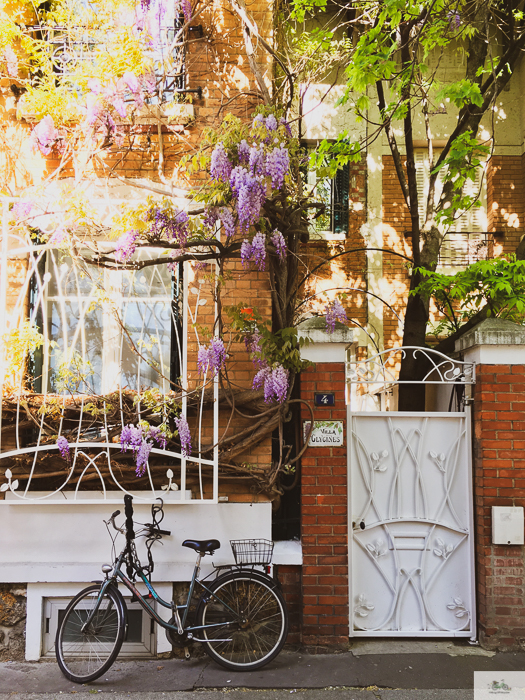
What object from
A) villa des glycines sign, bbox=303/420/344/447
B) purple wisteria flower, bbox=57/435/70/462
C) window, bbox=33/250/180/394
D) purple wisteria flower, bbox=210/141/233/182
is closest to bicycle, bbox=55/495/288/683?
purple wisteria flower, bbox=57/435/70/462

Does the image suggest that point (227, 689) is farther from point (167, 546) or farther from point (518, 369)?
point (518, 369)

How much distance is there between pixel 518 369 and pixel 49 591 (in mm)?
4610

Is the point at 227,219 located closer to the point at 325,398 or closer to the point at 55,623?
the point at 325,398

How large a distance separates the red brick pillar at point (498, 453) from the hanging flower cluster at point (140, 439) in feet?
9.41

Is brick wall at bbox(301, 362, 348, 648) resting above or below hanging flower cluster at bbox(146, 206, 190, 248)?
below

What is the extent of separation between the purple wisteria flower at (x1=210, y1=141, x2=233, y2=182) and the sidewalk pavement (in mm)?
3976

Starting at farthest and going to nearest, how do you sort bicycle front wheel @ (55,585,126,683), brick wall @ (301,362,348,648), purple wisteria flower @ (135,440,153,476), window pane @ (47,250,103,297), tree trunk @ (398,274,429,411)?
1. tree trunk @ (398,274,429,411)
2. window pane @ (47,250,103,297)
3. brick wall @ (301,362,348,648)
4. purple wisteria flower @ (135,440,153,476)
5. bicycle front wheel @ (55,585,126,683)

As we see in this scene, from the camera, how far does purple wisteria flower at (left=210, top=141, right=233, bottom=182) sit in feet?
15.6

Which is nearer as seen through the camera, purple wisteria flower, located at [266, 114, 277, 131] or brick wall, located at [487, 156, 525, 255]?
purple wisteria flower, located at [266, 114, 277, 131]

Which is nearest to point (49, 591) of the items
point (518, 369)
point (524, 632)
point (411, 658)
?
point (411, 658)

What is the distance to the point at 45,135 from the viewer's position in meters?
5.52

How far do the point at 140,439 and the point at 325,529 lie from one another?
181 cm

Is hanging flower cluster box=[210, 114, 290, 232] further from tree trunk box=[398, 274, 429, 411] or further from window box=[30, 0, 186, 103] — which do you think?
tree trunk box=[398, 274, 429, 411]

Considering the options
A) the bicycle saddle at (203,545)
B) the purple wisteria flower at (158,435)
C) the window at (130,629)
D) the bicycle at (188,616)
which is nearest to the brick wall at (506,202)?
the purple wisteria flower at (158,435)
